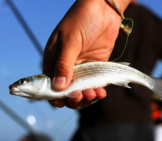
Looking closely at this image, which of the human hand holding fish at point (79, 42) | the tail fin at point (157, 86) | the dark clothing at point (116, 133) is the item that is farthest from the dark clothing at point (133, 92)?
the tail fin at point (157, 86)

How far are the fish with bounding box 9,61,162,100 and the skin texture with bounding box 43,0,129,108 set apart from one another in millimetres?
79

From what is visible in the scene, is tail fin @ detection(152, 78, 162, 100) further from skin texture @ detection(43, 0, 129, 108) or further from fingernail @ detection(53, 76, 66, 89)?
fingernail @ detection(53, 76, 66, 89)

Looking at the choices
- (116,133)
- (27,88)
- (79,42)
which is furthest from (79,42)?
(116,133)

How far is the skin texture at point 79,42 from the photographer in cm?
327

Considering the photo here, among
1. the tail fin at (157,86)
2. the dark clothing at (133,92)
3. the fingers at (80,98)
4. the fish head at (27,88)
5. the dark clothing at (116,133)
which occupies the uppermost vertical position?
the fish head at (27,88)

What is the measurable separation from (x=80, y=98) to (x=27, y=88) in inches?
22.2

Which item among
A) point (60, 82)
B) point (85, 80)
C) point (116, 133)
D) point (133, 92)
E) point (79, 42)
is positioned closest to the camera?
point (60, 82)

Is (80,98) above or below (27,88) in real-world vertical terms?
below

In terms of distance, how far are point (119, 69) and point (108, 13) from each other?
3.43 feet

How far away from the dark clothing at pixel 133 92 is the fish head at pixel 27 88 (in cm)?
218

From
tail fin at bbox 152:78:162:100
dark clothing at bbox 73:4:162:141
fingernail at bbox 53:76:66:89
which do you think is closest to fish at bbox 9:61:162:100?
tail fin at bbox 152:78:162:100

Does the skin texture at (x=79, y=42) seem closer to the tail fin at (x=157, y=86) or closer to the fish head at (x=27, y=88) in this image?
the fish head at (x=27, y=88)

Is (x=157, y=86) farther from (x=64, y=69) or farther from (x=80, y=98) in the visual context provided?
(x=64, y=69)

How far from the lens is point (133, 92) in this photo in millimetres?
5391
